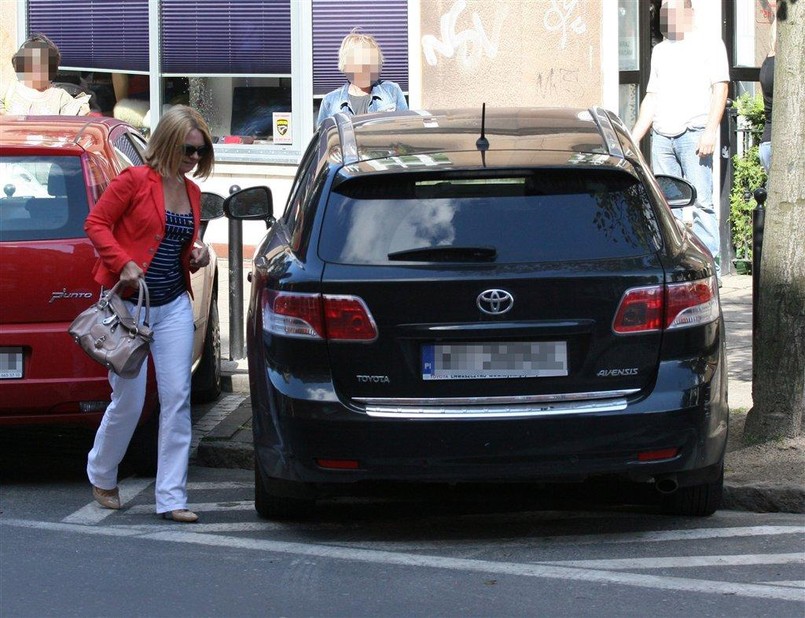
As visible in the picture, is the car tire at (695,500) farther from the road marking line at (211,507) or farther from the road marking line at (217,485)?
the road marking line at (217,485)

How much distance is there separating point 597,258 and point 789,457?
74.4 inches

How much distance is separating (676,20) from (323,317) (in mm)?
5870

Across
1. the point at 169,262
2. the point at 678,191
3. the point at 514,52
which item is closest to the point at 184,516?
the point at 169,262

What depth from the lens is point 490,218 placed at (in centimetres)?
556

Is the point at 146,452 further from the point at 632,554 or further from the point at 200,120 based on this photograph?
the point at 632,554

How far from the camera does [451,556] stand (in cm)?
570

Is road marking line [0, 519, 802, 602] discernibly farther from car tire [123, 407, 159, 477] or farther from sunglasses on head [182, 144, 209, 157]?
sunglasses on head [182, 144, 209, 157]

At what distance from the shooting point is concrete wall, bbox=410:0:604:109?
42.7 ft

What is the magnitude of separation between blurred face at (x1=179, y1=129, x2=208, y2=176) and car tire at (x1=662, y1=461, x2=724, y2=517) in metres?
2.44

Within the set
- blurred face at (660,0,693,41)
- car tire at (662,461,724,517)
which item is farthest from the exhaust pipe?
blurred face at (660,0,693,41)

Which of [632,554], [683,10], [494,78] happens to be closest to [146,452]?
[632,554]

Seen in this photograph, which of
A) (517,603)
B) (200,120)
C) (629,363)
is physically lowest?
(517,603)

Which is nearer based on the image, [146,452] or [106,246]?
[106,246]

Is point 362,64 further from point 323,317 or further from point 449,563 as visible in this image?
point 449,563
